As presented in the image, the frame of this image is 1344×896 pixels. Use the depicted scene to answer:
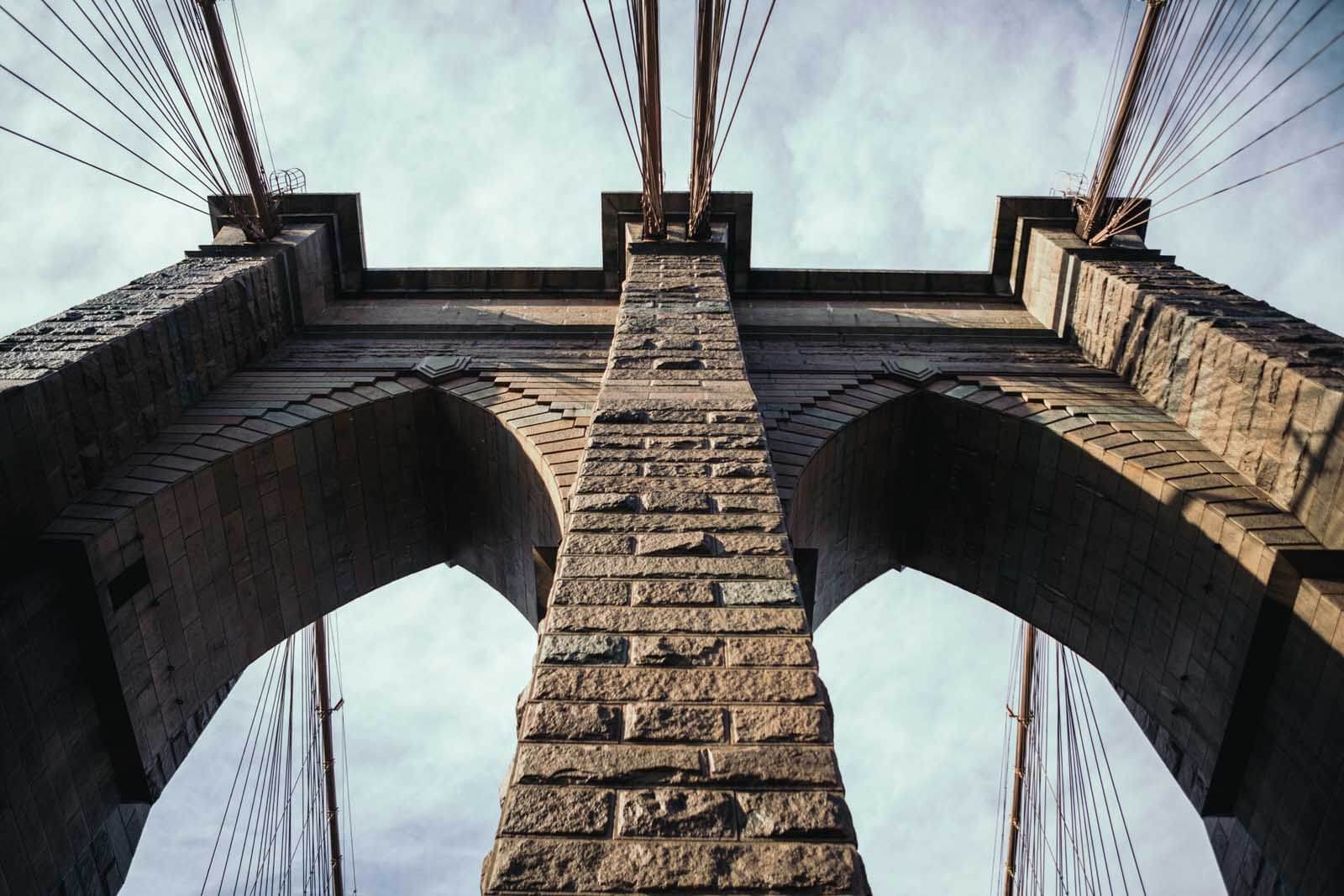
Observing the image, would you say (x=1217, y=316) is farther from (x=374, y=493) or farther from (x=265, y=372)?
(x=265, y=372)

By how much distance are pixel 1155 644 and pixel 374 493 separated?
6.12m

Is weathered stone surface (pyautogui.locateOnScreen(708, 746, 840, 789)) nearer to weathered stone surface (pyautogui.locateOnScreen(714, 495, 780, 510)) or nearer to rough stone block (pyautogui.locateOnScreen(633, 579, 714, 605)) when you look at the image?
rough stone block (pyautogui.locateOnScreen(633, 579, 714, 605))

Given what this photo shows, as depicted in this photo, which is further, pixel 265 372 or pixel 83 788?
pixel 265 372

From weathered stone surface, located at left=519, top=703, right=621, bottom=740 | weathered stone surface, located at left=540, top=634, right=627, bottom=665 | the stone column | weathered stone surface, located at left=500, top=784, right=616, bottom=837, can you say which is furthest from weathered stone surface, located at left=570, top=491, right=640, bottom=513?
weathered stone surface, located at left=500, top=784, right=616, bottom=837

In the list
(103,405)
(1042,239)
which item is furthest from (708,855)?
(1042,239)

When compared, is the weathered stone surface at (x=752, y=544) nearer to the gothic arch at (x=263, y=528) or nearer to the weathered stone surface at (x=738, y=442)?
the weathered stone surface at (x=738, y=442)

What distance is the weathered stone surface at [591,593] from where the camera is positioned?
342cm

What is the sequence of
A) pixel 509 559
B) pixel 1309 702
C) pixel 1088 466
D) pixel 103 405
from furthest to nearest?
1. pixel 509 559
2. pixel 1088 466
3. pixel 103 405
4. pixel 1309 702

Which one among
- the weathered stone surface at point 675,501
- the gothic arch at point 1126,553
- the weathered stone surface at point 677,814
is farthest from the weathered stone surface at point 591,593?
the gothic arch at point 1126,553

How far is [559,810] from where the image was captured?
8.17 feet

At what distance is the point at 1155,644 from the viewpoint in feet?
21.2

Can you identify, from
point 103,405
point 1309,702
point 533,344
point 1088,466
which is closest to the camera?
point 1309,702

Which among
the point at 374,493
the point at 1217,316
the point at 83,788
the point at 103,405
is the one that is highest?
the point at 1217,316

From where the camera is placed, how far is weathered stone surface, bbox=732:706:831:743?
9.16 ft
